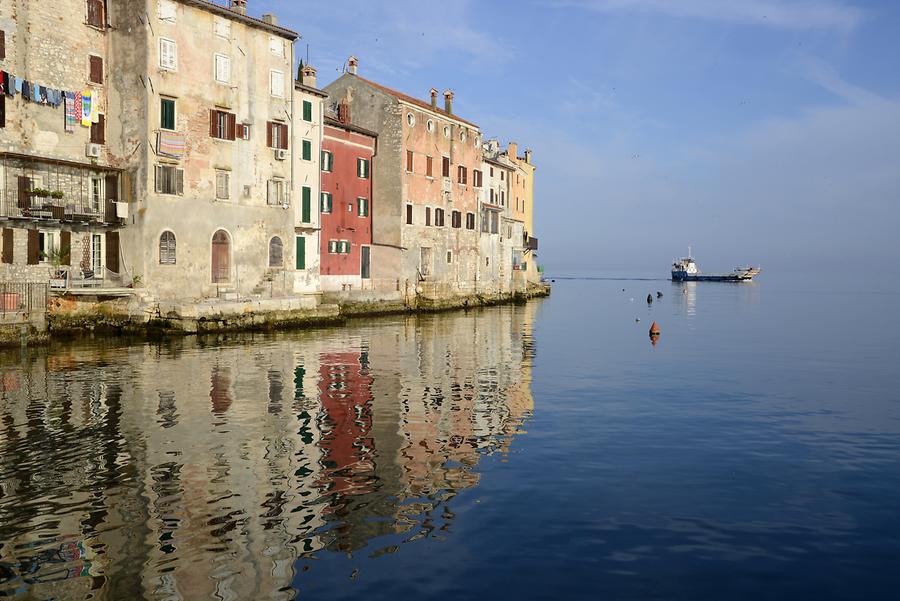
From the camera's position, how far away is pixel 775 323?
58.7 metres

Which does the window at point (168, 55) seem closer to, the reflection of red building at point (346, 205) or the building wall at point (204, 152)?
the building wall at point (204, 152)

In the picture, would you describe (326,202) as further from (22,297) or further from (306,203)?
(22,297)

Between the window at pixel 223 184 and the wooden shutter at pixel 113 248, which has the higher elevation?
the window at pixel 223 184

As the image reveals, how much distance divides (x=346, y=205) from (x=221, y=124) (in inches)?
536

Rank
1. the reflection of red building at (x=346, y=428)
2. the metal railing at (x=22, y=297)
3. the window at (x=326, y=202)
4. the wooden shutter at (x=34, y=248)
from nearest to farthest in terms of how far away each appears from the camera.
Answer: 1. the reflection of red building at (x=346, y=428)
2. the metal railing at (x=22, y=297)
3. the wooden shutter at (x=34, y=248)
4. the window at (x=326, y=202)

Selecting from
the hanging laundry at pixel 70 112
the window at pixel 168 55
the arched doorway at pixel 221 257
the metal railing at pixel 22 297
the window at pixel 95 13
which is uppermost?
the window at pixel 95 13

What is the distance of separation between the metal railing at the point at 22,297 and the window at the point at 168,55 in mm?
12385

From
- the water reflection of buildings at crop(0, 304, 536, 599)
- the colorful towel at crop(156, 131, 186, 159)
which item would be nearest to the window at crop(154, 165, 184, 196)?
the colorful towel at crop(156, 131, 186, 159)

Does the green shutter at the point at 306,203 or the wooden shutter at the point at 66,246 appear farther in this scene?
the green shutter at the point at 306,203

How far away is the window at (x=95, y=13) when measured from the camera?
35438 millimetres

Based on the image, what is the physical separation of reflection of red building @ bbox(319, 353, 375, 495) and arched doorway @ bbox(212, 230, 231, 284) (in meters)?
13.7

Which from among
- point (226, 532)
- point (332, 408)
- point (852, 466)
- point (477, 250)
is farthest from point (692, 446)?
point (477, 250)

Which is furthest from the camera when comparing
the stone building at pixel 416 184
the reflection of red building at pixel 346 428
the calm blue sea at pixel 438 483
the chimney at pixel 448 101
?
the chimney at pixel 448 101

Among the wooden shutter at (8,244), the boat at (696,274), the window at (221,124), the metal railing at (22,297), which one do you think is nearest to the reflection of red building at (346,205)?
the window at (221,124)
